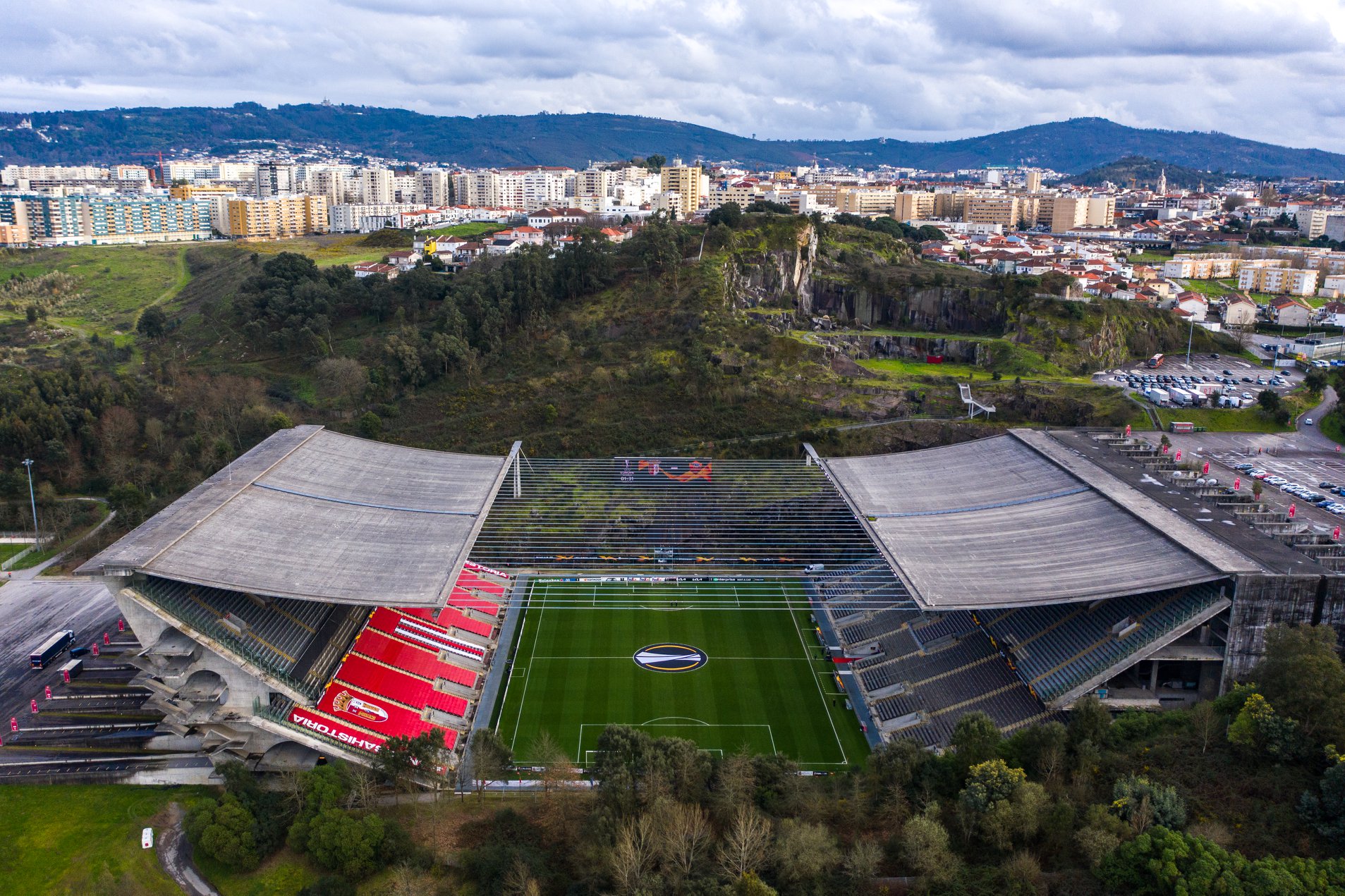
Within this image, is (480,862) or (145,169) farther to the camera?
(145,169)

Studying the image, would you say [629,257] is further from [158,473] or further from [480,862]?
[480,862]

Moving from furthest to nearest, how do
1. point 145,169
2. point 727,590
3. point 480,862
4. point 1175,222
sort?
1. point 145,169
2. point 1175,222
3. point 727,590
4. point 480,862

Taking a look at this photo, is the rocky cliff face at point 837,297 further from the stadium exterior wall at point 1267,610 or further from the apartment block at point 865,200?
the apartment block at point 865,200

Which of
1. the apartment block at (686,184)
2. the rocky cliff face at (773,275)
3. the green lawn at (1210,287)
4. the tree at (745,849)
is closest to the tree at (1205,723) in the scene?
the tree at (745,849)

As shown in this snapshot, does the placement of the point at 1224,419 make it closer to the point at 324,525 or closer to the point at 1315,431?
the point at 1315,431

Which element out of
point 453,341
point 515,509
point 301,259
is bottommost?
point 515,509

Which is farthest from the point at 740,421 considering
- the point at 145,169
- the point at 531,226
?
the point at 145,169

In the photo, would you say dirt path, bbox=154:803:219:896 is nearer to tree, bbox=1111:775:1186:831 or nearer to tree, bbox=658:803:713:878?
tree, bbox=658:803:713:878

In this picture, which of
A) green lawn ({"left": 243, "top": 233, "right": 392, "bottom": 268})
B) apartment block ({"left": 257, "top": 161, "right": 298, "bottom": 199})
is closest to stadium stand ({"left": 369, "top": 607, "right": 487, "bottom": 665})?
green lawn ({"left": 243, "top": 233, "right": 392, "bottom": 268})
